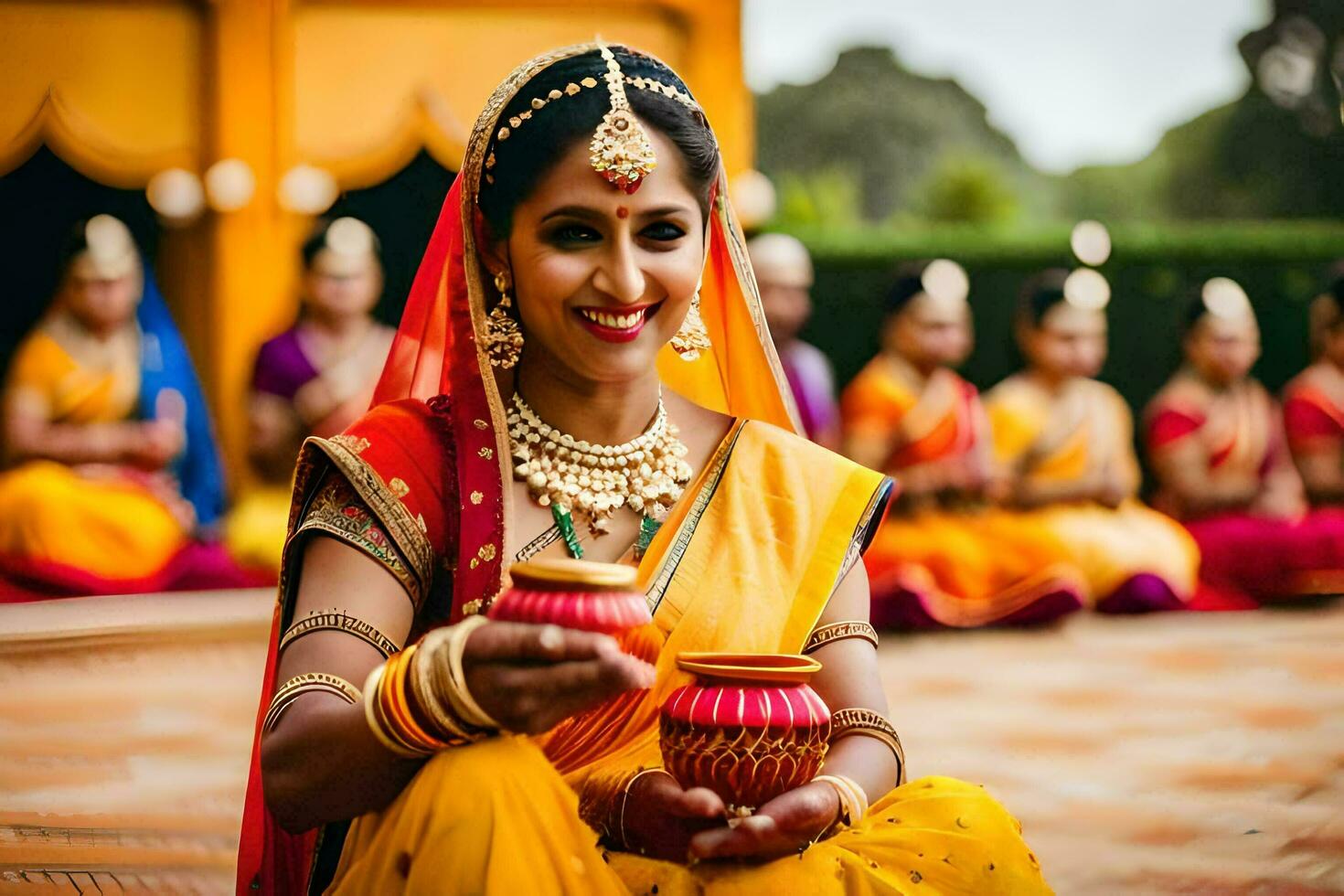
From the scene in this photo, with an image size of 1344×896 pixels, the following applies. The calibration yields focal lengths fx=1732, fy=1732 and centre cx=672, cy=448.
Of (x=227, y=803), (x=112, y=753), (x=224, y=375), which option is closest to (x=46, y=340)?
(x=224, y=375)

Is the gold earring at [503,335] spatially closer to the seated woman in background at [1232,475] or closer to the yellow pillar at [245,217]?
the yellow pillar at [245,217]

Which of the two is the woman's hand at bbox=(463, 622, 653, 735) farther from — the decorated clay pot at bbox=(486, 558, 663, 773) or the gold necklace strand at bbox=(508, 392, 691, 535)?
the gold necklace strand at bbox=(508, 392, 691, 535)

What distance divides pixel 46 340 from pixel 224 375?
167 centimetres

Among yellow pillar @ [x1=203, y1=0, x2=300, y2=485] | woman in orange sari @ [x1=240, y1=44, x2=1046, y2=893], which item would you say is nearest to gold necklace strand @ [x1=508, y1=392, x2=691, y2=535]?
woman in orange sari @ [x1=240, y1=44, x2=1046, y2=893]

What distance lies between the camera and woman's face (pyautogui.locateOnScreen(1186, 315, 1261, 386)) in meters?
10.9

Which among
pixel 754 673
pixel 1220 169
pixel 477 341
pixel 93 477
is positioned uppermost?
pixel 1220 169

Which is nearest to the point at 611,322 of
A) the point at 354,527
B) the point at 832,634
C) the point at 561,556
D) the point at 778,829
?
the point at 561,556

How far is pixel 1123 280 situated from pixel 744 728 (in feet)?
34.1

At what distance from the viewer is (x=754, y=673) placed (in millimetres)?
2232

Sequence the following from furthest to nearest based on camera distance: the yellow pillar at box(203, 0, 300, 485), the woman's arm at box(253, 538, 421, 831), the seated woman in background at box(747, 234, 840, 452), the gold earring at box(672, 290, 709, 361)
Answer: the yellow pillar at box(203, 0, 300, 485) < the seated woman in background at box(747, 234, 840, 452) < the gold earring at box(672, 290, 709, 361) < the woman's arm at box(253, 538, 421, 831)

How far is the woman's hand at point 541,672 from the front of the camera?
1979mm

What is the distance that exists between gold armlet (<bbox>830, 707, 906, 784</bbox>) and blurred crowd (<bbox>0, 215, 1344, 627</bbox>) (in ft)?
20.1

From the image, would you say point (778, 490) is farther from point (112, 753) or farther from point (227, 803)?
point (112, 753)

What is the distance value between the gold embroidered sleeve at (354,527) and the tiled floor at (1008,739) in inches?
79.9
